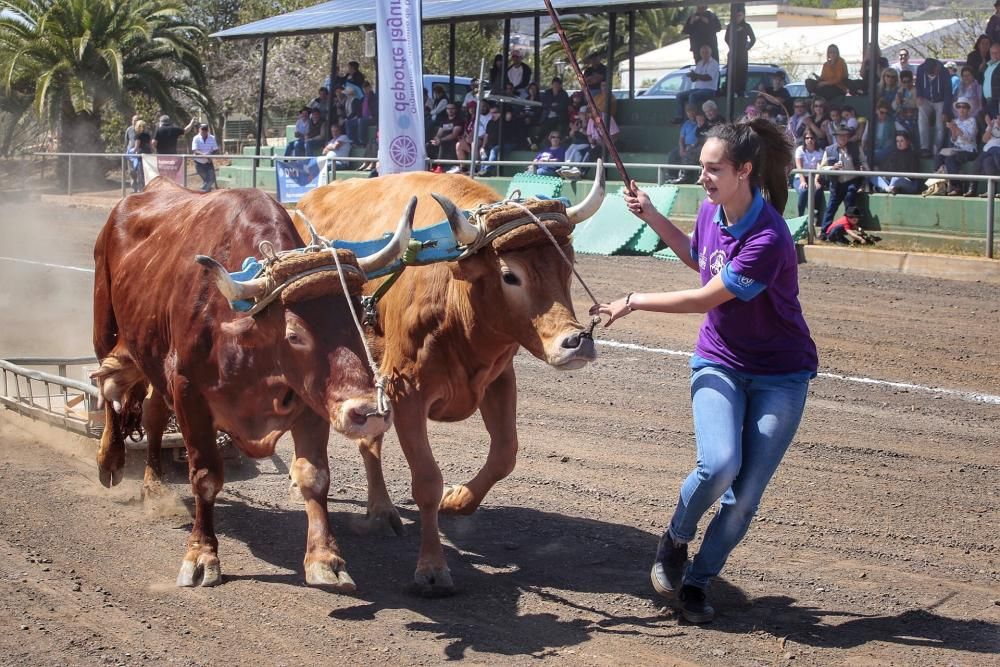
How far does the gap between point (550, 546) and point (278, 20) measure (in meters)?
23.3

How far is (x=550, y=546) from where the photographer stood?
6.43m

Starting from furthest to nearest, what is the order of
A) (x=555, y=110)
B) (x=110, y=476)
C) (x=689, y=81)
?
1. (x=555, y=110)
2. (x=689, y=81)
3. (x=110, y=476)

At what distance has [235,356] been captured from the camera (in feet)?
18.3

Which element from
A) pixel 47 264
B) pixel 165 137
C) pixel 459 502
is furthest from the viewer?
pixel 165 137

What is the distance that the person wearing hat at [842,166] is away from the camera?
53.5ft

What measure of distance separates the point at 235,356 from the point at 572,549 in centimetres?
203

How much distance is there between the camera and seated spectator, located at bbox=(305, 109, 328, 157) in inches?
1009

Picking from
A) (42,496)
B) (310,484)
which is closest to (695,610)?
(310,484)

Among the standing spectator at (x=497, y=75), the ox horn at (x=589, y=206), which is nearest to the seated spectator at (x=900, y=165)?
the standing spectator at (x=497, y=75)

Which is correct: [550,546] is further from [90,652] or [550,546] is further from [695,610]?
[90,652]

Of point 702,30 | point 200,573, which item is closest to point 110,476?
point 200,573

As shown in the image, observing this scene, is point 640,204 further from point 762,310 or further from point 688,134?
point 688,134

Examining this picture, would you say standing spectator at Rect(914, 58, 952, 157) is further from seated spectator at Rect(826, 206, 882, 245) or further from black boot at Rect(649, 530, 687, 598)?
black boot at Rect(649, 530, 687, 598)

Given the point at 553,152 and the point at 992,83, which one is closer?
the point at 992,83
